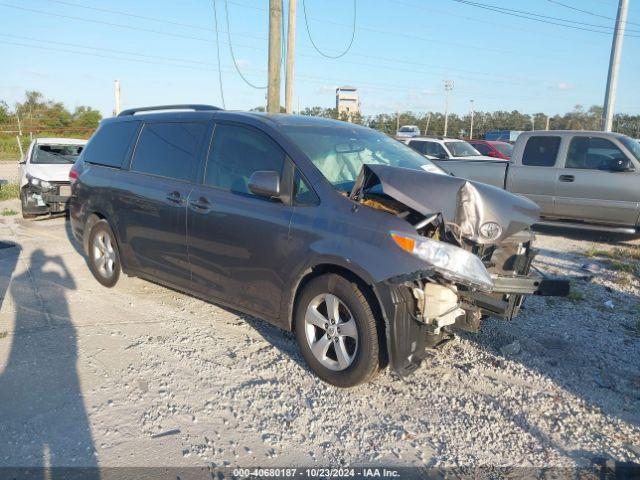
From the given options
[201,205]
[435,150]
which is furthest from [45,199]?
[435,150]

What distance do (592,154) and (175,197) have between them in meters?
7.41

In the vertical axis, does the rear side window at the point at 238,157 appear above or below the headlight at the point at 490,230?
above

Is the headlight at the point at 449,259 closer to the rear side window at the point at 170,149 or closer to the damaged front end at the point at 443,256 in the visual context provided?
the damaged front end at the point at 443,256

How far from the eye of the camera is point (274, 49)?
35.1 ft

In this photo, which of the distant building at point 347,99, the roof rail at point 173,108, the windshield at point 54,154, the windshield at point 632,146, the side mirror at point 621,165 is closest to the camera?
the roof rail at point 173,108

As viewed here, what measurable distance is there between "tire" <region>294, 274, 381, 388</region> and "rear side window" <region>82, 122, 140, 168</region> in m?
3.01

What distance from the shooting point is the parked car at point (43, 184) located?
1027 centimetres

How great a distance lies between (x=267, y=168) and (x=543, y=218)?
697 centimetres

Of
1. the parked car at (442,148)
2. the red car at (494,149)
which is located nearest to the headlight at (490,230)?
the parked car at (442,148)

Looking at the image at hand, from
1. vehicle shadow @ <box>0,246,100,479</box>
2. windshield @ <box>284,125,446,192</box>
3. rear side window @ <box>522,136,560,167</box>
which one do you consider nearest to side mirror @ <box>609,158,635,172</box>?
rear side window @ <box>522,136,560,167</box>

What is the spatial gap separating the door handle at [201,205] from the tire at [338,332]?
48.2 inches

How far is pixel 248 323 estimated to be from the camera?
4.99 meters

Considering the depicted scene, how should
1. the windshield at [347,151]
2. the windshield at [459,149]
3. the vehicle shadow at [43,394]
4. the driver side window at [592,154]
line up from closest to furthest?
the vehicle shadow at [43,394], the windshield at [347,151], the driver side window at [592,154], the windshield at [459,149]

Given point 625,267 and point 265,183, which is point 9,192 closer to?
point 265,183
